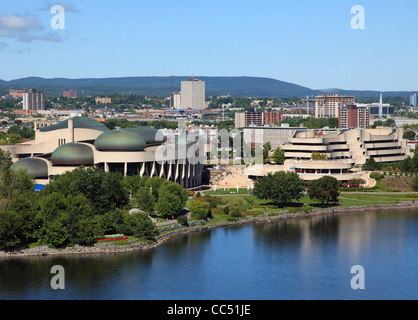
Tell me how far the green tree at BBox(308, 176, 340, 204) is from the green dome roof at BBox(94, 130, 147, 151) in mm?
17108

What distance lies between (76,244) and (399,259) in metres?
21.6

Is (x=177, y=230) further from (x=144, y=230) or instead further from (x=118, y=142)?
(x=118, y=142)

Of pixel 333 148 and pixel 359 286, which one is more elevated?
pixel 333 148

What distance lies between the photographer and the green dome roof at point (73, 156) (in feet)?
227

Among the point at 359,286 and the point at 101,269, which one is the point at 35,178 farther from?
the point at 359,286

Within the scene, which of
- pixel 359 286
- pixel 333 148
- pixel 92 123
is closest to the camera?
pixel 359 286

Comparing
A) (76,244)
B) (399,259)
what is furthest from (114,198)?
(399,259)

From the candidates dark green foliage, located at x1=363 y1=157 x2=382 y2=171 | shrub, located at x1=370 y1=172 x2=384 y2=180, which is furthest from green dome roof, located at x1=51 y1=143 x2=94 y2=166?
dark green foliage, located at x1=363 y1=157 x2=382 y2=171

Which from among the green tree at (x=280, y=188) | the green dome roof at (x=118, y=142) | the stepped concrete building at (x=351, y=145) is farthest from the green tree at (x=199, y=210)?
the stepped concrete building at (x=351, y=145)

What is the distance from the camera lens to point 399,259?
1924 inches

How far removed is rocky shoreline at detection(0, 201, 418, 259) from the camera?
158 feet

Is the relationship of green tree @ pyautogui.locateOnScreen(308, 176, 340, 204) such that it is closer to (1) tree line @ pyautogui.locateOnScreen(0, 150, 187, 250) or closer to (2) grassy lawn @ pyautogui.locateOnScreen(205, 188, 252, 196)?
(2) grassy lawn @ pyautogui.locateOnScreen(205, 188, 252, 196)
